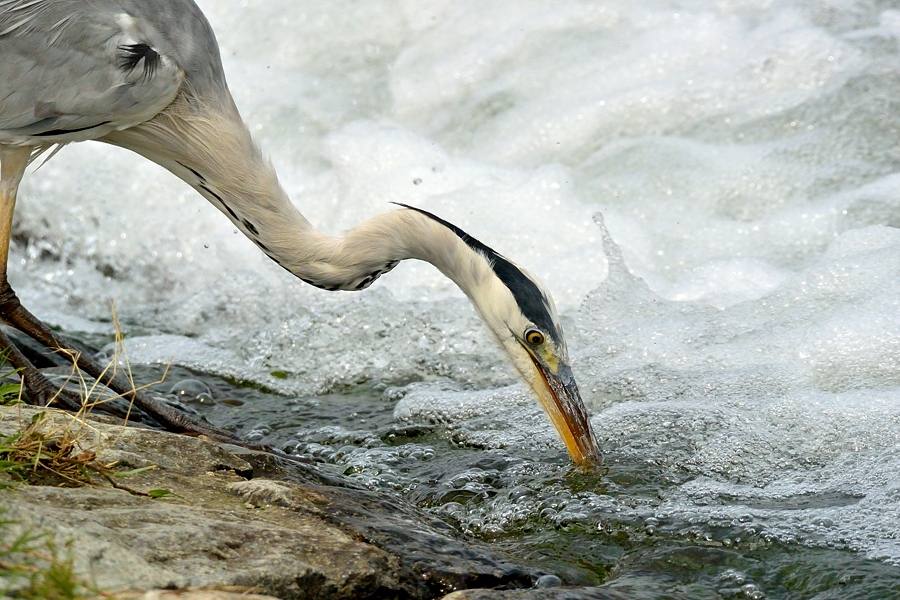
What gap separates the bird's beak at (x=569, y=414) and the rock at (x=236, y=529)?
695mm

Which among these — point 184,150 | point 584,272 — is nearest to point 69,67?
point 184,150

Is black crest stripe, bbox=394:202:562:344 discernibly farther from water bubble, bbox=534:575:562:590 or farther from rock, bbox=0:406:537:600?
water bubble, bbox=534:575:562:590

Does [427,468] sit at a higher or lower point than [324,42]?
lower

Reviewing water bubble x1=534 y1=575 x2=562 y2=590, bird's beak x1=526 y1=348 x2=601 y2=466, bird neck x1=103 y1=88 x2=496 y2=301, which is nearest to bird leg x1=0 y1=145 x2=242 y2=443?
bird neck x1=103 y1=88 x2=496 y2=301

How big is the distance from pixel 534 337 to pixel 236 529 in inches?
62.4

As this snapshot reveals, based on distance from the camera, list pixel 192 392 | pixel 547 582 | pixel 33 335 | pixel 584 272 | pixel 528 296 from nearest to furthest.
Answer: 1. pixel 547 582
2. pixel 528 296
3. pixel 33 335
4. pixel 192 392
5. pixel 584 272

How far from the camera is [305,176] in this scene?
24.8 feet

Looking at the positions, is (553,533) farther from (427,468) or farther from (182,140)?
(182,140)

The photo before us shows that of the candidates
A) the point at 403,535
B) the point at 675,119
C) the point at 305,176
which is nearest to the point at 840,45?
the point at 675,119

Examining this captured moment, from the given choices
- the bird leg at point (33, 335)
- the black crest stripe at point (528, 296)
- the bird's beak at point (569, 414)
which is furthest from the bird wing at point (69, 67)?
the bird's beak at point (569, 414)

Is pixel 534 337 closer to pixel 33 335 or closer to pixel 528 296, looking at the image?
pixel 528 296

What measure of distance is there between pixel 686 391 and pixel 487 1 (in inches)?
212

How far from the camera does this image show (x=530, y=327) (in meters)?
3.74

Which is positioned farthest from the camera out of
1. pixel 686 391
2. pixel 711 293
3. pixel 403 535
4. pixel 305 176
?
pixel 305 176
